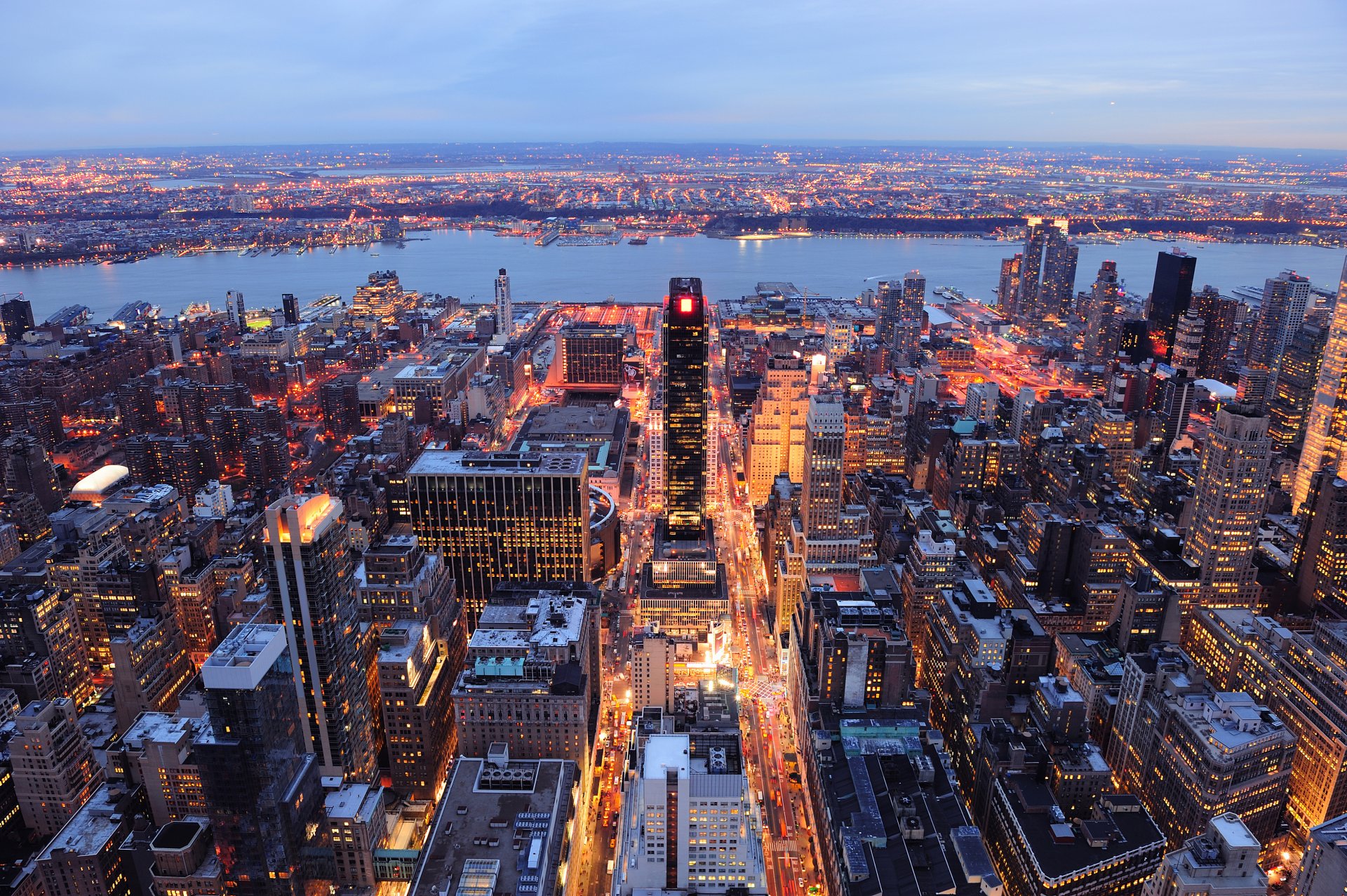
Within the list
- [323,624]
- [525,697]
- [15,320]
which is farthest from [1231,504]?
[15,320]

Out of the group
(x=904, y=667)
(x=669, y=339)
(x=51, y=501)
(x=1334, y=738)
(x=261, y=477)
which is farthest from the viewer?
(x=261, y=477)

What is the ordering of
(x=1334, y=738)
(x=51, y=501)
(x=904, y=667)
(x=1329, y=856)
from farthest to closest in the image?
(x=51, y=501)
(x=904, y=667)
(x=1334, y=738)
(x=1329, y=856)

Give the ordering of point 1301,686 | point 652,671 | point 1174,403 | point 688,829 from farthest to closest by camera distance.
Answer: point 1174,403 → point 652,671 → point 1301,686 → point 688,829

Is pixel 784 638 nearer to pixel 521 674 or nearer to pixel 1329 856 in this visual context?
pixel 521 674

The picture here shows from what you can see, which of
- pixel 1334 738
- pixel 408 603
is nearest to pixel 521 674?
pixel 408 603

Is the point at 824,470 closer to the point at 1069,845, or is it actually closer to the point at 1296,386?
the point at 1069,845

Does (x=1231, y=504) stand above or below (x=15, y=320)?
below

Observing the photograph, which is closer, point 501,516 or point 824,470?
point 501,516
